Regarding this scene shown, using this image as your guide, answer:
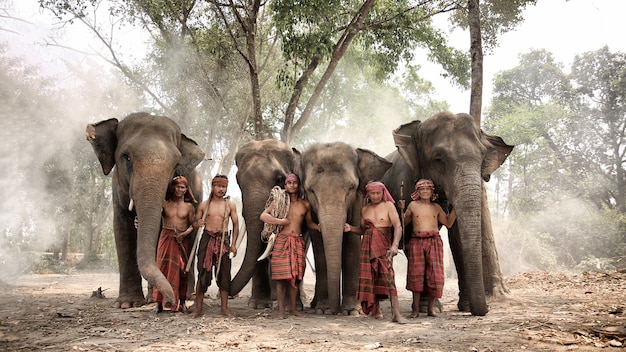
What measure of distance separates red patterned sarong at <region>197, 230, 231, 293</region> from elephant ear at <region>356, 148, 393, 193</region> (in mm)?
2188

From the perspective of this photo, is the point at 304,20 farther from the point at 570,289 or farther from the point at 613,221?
the point at 613,221

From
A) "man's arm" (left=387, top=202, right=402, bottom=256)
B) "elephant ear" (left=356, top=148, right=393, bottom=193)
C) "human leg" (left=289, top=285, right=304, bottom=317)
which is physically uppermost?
"elephant ear" (left=356, top=148, right=393, bottom=193)

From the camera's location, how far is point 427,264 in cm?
675

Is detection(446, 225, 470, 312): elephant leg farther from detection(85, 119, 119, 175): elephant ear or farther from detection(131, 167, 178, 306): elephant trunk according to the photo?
detection(85, 119, 119, 175): elephant ear

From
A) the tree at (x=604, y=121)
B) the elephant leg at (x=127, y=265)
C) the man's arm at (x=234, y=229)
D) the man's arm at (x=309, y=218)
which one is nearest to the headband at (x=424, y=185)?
the man's arm at (x=309, y=218)

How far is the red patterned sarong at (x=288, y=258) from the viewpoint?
21.2 feet

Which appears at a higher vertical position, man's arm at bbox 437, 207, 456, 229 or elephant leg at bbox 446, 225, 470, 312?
man's arm at bbox 437, 207, 456, 229

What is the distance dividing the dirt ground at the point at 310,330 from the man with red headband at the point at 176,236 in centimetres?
52

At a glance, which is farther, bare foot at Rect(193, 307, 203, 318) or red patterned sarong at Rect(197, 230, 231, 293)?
red patterned sarong at Rect(197, 230, 231, 293)

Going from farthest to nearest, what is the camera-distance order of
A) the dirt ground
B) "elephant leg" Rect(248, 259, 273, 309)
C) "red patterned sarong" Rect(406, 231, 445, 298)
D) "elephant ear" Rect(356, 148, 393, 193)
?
"elephant leg" Rect(248, 259, 273, 309)
"elephant ear" Rect(356, 148, 393, 193)
"red patterned sarong" Rect(406, 231, 445, 298)
the dirt ground

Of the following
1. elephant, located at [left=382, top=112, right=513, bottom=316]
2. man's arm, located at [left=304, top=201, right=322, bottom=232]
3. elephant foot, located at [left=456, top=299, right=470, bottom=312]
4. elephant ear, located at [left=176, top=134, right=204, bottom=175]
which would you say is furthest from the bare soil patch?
elephant ear, located at [left=176, top=134, right=204, bottom=175]

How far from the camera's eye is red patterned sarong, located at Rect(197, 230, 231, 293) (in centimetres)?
646

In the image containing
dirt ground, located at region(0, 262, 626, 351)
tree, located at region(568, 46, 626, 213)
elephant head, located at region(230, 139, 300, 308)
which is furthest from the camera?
tree, located at region(568, 46, 626, 213)

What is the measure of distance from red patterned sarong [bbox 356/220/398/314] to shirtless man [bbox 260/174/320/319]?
28.9 inches
